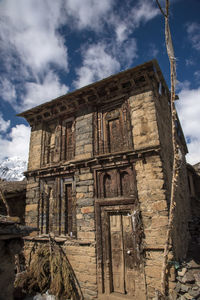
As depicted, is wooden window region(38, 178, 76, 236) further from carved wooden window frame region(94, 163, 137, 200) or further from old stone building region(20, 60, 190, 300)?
carved wooden window frame region(94, 163, 137, 200)

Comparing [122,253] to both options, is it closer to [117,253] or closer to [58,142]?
[117,253]

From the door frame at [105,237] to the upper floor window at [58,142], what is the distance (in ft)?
8.60

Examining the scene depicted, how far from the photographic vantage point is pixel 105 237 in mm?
6105

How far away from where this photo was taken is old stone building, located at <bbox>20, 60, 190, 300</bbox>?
18.1ft

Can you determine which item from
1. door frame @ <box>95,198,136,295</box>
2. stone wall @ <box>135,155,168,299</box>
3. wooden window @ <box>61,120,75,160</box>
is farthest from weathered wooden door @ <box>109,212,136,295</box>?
wooden window @ <box>61,120,75,160</box>

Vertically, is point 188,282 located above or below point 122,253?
below

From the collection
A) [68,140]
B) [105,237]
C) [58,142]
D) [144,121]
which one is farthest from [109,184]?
[58,142]

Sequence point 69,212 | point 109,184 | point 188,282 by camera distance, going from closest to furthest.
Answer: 1. point 188,282
2. point 109,184
3. point 69,212

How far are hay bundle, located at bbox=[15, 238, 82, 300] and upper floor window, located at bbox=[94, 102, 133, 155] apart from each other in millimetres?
3986

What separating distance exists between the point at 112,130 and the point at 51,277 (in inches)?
217

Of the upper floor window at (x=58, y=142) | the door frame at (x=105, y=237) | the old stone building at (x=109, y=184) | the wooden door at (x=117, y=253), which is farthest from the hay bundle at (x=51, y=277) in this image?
the upper floor window at (x=58, y=142)

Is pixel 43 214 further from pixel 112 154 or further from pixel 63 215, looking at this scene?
pixel 112 154

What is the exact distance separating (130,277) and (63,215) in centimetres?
311

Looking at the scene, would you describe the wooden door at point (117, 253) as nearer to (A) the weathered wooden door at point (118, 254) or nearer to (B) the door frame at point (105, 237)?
(A) the weathered wooden door at point (118, 254)
